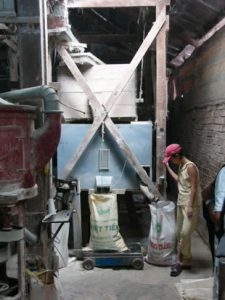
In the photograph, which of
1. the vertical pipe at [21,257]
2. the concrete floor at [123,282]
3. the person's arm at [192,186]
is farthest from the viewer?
the person's arm at [192,186]

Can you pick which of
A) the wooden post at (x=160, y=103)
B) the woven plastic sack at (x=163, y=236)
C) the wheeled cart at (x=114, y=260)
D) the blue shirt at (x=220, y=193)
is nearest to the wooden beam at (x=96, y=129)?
the wooden post at (x=160, y=103)

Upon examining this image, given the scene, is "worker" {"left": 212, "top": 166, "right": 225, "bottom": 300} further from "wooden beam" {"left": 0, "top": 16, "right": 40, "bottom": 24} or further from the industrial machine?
"wooden beam" {"left": 0, "top": 16, "right": 40, "bottom": 24}

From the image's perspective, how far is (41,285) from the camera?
4.14 meters

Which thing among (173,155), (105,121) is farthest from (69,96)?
(173,155)

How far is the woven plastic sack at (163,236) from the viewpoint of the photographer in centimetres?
613

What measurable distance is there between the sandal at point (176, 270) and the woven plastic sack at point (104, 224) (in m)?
0.78

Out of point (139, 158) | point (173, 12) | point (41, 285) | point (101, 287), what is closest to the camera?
point (41, 285)

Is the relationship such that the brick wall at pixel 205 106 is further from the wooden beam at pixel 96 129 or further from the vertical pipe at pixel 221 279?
the vertical pipe at pixel 221 279

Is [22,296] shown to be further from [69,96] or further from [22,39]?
[69,96]

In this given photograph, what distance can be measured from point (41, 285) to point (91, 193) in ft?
7.93

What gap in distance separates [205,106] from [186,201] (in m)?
2.38

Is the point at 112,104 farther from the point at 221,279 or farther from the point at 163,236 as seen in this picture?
the point at 221,279

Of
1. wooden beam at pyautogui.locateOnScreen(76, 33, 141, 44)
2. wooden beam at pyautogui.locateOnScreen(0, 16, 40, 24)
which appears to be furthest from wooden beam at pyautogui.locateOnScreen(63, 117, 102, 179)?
wooden beam at pyautogui.locateOnScreen(76, 33, 141, 44)

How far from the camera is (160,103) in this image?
255 inches
